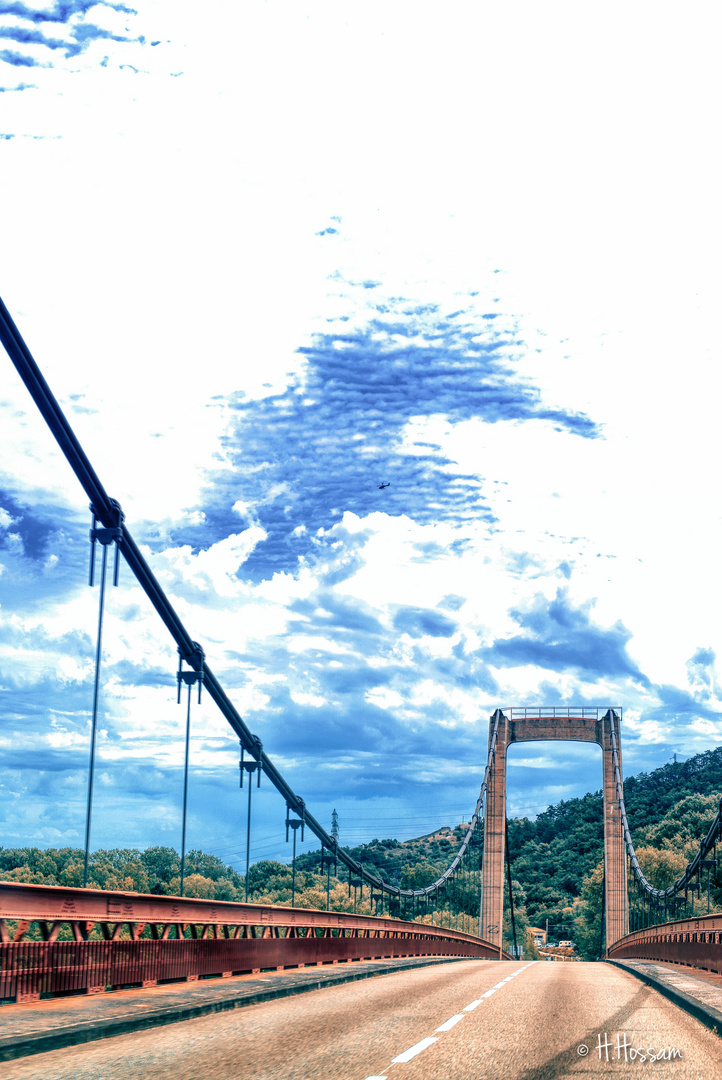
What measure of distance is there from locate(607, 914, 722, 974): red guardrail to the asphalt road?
27.2ft

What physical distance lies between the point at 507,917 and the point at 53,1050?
13887 centimetres

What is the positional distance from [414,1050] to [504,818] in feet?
248

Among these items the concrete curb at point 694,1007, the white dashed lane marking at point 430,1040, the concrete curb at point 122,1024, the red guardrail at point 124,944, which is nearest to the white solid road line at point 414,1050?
the white dashed lane marking at point 430,1040

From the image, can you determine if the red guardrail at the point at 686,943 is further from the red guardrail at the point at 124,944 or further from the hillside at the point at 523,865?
the hillside at the point at 523,865

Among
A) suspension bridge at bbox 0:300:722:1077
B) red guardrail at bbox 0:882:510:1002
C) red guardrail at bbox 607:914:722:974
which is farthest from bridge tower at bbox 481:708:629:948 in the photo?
red guardrail at bbox 0:882:510:1002

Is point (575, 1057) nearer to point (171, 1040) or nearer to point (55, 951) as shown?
point (171, 1040)

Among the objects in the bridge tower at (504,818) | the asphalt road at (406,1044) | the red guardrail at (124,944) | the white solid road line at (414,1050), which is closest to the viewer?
the asphalt road at (406,1044)

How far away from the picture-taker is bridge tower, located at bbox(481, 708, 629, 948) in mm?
74000

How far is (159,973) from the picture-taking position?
14.5 meters

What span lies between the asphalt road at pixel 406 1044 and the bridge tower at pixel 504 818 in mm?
62847

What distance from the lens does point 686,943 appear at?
90.6ft

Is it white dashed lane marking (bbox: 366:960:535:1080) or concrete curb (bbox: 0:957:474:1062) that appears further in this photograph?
white dashed lane marking (bbox: 366:960:535:1080)

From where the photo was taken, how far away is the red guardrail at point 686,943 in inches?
872

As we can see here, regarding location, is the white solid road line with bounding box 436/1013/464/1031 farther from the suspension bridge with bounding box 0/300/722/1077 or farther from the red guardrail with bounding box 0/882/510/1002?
the red guardrail with bounding box 0/882/510/1002
